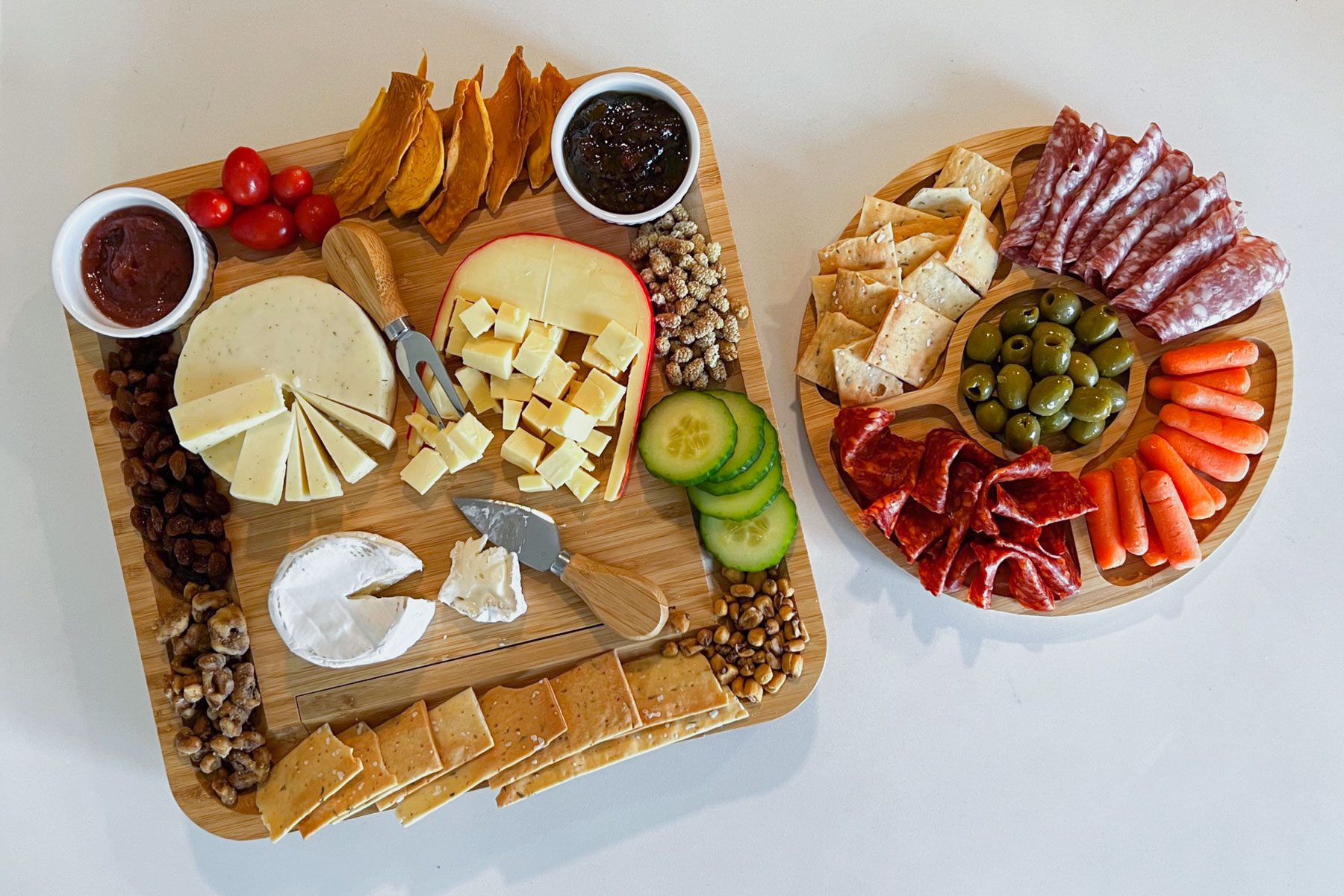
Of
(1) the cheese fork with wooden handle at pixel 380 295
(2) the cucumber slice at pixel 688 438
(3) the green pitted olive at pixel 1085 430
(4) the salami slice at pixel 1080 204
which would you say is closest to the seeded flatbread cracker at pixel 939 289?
(4) the salami slice at pixel 1080 204

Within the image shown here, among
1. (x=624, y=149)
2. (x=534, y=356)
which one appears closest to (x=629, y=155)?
(x=624, y=149)

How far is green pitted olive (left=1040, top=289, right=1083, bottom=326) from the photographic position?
2.45 metres

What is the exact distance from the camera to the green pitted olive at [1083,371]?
241 cm

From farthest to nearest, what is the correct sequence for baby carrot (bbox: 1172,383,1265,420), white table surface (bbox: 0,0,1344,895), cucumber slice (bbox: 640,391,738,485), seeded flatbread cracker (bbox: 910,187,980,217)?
1. white table surface (bbox: 0,0,1344,895)
2. seeded flatbread cracker (bbox: 910,187,980,217)
3. baby carrot (bbox: 1172,383,1265,420)
4. cucumber slice (bbox: 640,391,738,485)

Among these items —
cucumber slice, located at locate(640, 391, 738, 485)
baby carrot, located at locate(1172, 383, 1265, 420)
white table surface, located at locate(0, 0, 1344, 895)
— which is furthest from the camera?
white table surface, located at locate(0, 0, 1344, 895)

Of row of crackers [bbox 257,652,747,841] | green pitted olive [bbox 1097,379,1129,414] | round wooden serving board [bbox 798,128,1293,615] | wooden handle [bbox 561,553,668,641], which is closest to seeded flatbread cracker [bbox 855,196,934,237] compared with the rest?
round wooden serving board [bbox 798,128,1293,615]

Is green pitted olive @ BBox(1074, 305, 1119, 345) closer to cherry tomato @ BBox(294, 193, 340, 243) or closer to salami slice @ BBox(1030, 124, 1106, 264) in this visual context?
salami slice @ BBox(1030, 124, 1106, 264)

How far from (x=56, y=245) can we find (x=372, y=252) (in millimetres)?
793

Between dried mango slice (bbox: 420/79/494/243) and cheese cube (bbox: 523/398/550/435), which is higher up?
dried mango slice (bbox: 420/79/494/243)

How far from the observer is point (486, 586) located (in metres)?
2.42

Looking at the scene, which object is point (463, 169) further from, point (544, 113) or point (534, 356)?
Result: point (534, 356)

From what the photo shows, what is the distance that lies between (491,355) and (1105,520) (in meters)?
1.73

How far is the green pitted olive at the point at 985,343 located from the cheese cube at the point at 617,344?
3.06 feet

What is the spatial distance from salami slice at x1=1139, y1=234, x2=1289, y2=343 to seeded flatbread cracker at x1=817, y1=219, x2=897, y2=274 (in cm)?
73
